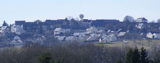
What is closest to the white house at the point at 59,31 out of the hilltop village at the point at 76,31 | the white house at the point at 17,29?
the hilltop village at the point at 76,31

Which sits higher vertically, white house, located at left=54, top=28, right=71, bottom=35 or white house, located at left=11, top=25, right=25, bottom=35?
white house, located at left=11, top=25, right=25, bottom=35

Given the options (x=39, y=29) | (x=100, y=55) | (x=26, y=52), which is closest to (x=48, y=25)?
(x=39, y=29)

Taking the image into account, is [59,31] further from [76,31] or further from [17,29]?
[17,29]


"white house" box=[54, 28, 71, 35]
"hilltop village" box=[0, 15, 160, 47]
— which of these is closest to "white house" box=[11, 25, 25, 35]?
"hilltop village" box=[0, 15, 160, 47]

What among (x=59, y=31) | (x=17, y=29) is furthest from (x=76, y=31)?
(x=17, y=29)

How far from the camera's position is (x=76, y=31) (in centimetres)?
19162

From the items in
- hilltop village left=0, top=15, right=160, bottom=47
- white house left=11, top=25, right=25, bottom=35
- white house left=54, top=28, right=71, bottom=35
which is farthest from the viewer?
white house left=54, top=28, right=71, bottom=35

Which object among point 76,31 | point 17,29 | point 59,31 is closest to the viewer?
point 17,29

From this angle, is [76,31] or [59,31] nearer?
[59,31]

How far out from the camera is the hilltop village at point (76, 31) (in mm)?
165700

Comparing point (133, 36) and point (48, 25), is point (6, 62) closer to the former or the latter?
point (133, 36)

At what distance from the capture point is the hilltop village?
16570cm

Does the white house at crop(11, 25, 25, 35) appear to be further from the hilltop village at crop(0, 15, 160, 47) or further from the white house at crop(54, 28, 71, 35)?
the white house at crop(54, 28, 71, 35)

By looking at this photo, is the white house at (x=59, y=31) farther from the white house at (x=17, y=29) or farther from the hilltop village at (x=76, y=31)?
the white house at (x=17, y=29)
